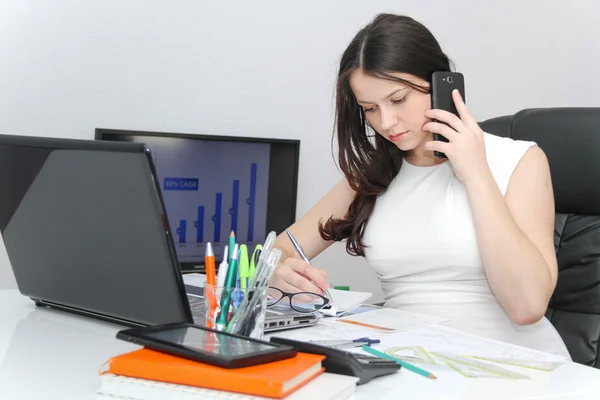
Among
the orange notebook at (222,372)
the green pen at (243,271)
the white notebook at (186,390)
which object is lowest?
the white notebook at (186,390)

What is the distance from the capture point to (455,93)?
1453 mm

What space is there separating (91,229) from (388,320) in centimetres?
50

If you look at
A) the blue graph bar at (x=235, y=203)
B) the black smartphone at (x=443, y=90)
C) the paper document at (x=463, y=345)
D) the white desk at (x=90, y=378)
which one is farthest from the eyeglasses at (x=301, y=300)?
the blue graph bar at (x=235, y=203)

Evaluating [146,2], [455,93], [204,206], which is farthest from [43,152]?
[146,2]

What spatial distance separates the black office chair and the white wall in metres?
1.17

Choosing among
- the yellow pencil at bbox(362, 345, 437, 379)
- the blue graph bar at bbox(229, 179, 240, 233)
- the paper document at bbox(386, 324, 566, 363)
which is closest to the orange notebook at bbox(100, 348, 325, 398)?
the yellow pencil at bbox(362, 345, 437, 379)

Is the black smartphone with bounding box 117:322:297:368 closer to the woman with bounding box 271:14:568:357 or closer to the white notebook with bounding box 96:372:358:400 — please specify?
the white notebook with bounding box 96:372:358:400

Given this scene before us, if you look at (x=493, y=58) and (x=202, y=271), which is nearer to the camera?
(x=202, y=271)

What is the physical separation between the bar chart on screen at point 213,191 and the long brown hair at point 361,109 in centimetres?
71

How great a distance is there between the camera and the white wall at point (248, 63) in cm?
220

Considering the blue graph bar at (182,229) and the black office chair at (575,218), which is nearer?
the black office chair at (575,218)

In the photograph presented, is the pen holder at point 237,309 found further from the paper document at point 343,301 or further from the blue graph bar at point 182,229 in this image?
the blue graph bar at point 182,229

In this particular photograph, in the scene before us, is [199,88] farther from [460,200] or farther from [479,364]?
[479,364]

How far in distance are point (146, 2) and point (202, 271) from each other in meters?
0.88
